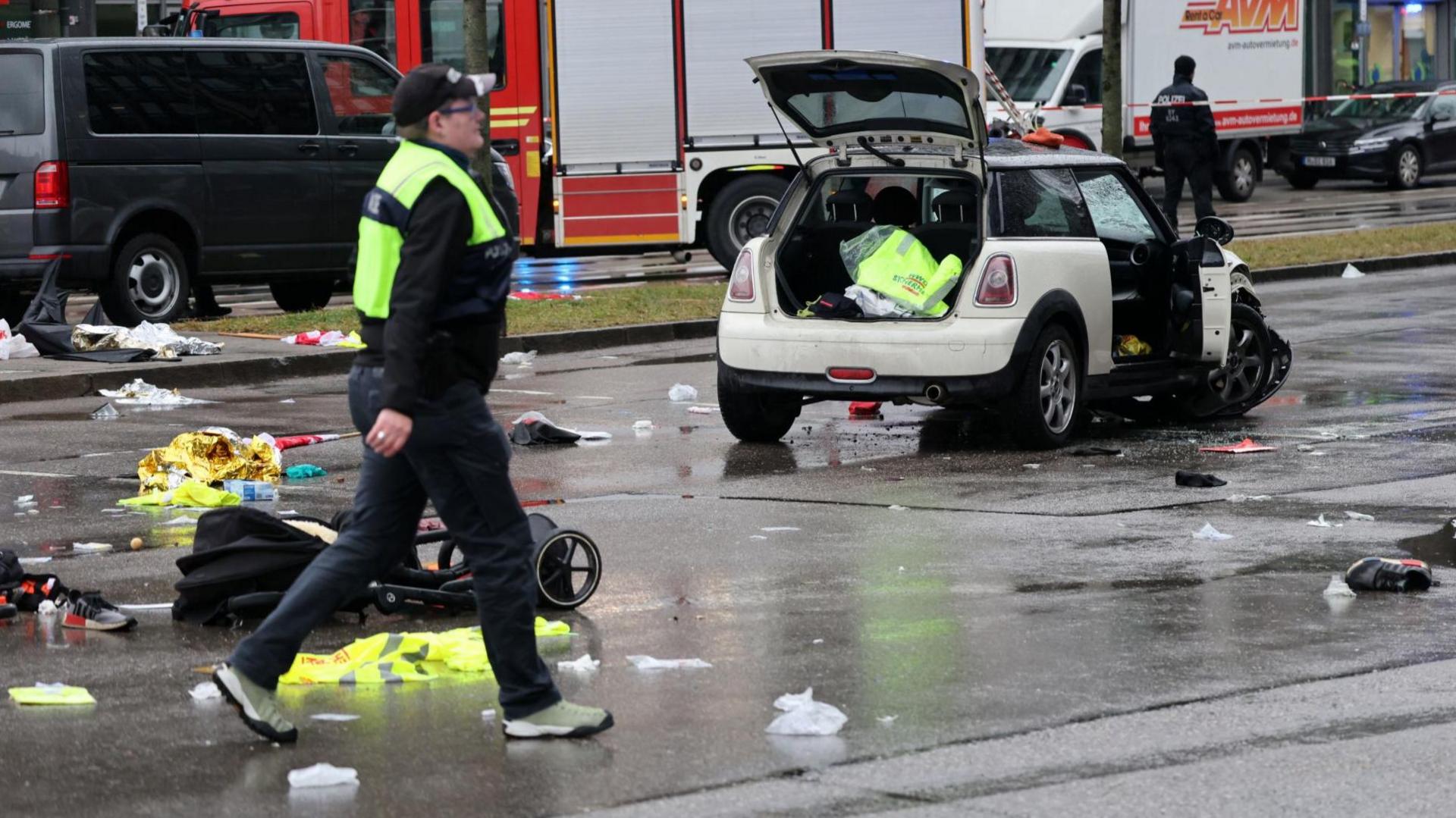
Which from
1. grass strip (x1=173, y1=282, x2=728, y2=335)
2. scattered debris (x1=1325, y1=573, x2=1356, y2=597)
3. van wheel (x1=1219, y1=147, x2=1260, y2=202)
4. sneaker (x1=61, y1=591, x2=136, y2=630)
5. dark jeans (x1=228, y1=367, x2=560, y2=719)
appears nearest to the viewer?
dark jeans (x1=228, y1=367, x2=560, y2=719)

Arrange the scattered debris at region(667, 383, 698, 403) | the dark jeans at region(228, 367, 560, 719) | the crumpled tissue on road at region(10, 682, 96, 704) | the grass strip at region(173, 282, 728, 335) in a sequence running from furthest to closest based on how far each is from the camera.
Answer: the grass strip at region(173, 282, 728, 335)
the scattered debris at region(667, 383, 698, 403)
the crumpled tissue on road at region(10, 682, 96, 704)
the dark jeans at region(228, 367, 560, 719)

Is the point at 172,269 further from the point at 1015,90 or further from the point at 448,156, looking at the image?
the point at 1015,90

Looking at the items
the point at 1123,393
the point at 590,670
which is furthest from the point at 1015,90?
the point at 590,670

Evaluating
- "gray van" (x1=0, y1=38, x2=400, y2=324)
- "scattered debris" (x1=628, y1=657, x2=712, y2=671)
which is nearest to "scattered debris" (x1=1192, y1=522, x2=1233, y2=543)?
"scattered debris" (x1=628, y1=657, x2=712, y2=671)

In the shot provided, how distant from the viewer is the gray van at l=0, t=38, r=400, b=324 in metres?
16.4

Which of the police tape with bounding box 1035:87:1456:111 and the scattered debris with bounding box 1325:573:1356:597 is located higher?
the police tape with bounding box 1035:87:1456:111

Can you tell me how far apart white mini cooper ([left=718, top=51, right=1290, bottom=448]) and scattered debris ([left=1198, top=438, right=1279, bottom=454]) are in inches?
26.1

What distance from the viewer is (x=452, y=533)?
18.8 ft

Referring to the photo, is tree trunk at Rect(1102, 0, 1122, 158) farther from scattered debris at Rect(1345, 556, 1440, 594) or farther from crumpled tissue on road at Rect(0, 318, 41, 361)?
scattered debris at Rect(1345, 556, 1440, 594)

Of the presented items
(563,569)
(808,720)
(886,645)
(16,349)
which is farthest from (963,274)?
(16,349)

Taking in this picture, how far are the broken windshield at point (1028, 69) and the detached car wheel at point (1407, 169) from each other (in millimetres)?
7312

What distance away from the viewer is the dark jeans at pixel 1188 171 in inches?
926

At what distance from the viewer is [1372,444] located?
36.9 ft

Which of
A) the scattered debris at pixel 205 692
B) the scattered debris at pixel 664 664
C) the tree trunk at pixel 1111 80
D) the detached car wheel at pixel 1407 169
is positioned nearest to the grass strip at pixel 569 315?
the tree trunk at pixel 1111 80
